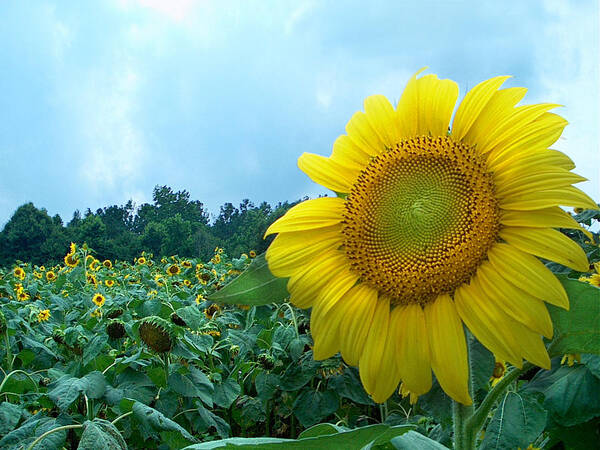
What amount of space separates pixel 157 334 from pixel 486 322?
222 cm

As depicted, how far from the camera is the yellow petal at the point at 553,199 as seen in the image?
752mm

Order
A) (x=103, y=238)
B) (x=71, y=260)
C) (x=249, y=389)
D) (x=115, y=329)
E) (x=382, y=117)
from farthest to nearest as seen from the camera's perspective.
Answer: (x=103, y=238) < (x=71, y=260) < (x=249, y=389) < (x=115, y=329) < (x=382, y=117)

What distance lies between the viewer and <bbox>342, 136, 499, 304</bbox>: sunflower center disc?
2.68 feet

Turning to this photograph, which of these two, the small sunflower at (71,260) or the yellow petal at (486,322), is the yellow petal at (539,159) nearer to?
the yellow petal at (486,322)

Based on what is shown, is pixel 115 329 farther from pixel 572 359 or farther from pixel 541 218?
pixel 541 218

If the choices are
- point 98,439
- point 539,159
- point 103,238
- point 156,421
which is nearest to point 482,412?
point 539,159

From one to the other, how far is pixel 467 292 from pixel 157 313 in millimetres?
2446

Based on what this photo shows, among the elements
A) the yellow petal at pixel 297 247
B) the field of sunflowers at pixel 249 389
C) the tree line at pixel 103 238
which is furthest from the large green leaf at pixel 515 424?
the tree line at pixel 103 238

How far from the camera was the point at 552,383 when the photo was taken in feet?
5.35

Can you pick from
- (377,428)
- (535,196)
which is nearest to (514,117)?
(535,196)

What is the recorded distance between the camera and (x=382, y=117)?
894 millimetres

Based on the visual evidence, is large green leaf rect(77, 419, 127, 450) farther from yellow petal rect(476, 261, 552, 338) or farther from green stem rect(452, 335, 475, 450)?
yellow petal rect(476, 261, 552, 338)

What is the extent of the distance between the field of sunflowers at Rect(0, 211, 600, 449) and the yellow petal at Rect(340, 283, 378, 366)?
0.11 meters

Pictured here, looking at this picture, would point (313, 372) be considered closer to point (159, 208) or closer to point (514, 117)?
point (514, 117)
